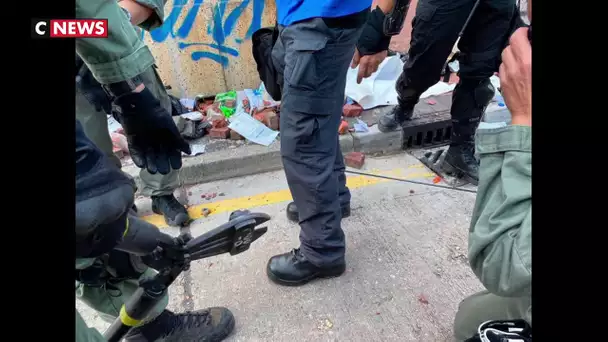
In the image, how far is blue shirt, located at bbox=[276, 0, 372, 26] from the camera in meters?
1.69

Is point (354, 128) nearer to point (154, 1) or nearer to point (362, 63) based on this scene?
point (362, 63)

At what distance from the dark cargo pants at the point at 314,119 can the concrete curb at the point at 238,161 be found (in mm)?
1200

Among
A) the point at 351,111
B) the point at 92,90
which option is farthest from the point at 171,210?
the point at 351,111

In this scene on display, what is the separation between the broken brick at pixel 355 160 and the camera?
3.14 metres

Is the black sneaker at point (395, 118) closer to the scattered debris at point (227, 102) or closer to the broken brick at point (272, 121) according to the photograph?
the broken brick at point (272, 121)

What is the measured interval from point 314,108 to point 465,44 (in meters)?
1.43

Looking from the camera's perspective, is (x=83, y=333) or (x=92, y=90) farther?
(x=92, y=90)

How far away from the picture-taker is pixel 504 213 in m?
1.04

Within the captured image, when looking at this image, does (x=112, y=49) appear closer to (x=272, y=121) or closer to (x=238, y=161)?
(x=238, y=161)

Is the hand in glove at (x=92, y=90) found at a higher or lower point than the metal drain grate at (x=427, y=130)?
higher

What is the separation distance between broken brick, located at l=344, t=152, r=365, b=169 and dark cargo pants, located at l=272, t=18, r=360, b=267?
3.79 feet

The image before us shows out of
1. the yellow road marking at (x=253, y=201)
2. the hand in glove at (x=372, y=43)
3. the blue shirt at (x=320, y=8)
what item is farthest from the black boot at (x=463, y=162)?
the blue shirt at (x=320, y=8)

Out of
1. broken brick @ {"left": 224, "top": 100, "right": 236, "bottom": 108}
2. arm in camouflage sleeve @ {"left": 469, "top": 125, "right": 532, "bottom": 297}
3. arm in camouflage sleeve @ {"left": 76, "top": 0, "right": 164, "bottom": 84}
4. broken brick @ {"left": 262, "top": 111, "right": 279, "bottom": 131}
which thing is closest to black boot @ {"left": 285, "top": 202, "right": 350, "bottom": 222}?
broken brick @ {"left": 262, "top": 111, "right": 279, "bottom": 131}
